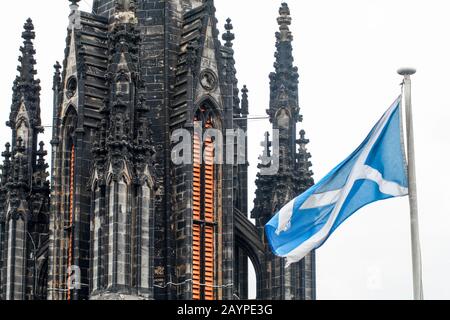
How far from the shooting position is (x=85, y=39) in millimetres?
90375

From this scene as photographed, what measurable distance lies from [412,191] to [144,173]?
2827 centimetres

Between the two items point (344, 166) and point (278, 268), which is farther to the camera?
point (278, 268)

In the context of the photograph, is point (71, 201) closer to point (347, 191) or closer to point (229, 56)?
point (229, 56)

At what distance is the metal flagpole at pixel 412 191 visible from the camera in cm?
5844

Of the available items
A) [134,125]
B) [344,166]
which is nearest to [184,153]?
[134,125]

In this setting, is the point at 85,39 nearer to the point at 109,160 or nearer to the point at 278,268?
the point at 109,160

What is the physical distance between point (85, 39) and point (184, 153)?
5.92m

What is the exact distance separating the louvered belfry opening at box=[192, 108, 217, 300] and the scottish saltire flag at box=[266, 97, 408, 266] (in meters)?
24.8

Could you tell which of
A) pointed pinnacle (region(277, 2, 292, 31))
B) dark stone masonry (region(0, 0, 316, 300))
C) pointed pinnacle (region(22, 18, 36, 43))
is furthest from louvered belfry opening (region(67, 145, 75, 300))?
pointed pinnacle (region(277, 2, 292, 31))

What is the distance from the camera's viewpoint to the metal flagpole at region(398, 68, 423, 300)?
58438mm

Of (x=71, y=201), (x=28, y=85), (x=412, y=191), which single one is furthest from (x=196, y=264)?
(x=412, y=191)

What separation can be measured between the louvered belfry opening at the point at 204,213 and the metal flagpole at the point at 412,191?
28676mm

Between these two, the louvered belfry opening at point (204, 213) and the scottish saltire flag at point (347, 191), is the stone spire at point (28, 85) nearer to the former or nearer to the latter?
the louvered belfry opening at point (204, 213)
